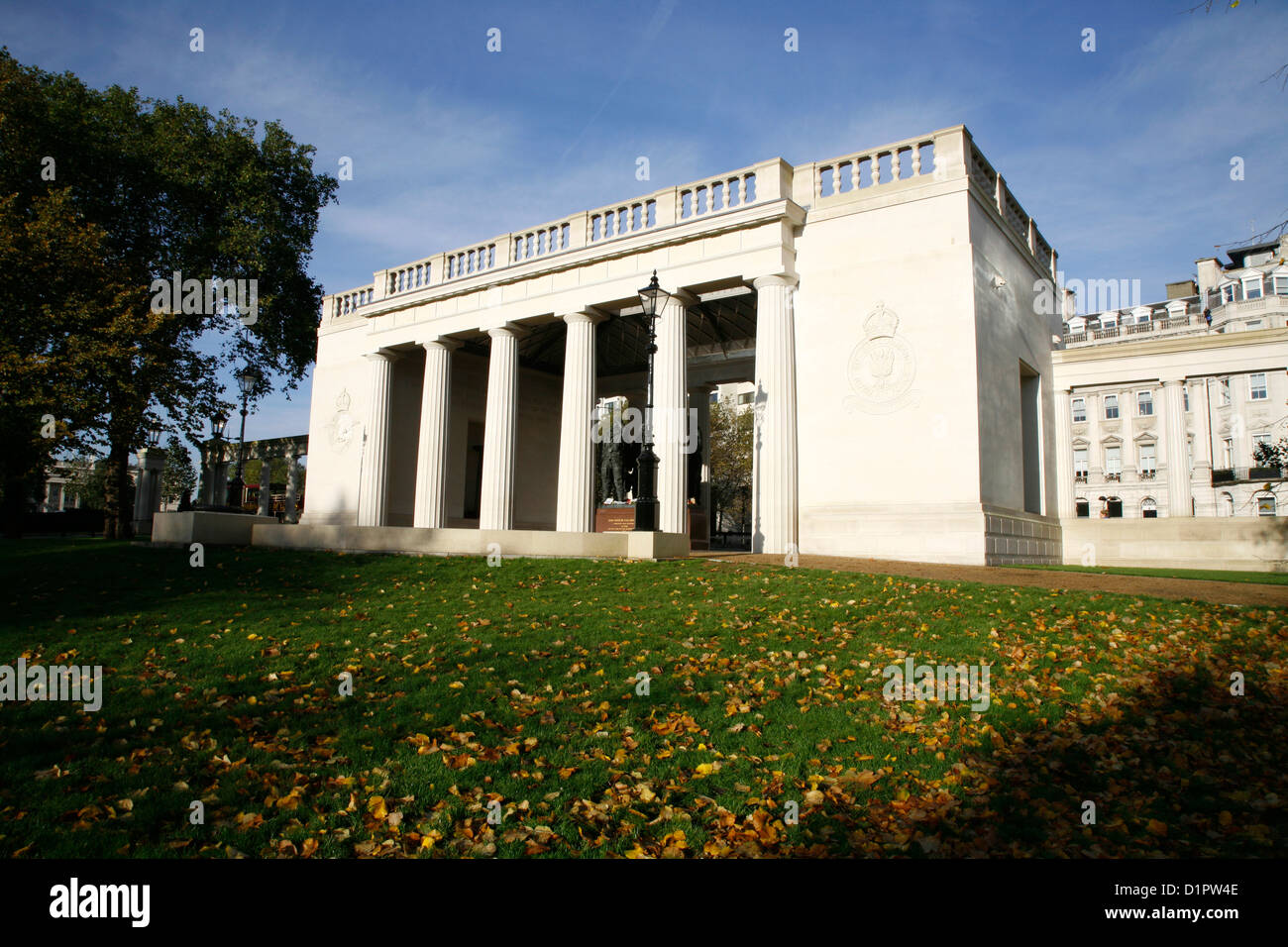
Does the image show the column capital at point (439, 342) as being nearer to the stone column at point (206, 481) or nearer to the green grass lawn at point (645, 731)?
the stone column at point (206, 481)

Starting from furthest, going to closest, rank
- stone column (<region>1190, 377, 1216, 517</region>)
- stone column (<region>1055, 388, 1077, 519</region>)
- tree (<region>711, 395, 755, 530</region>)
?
tree (<region>711, 395, 755, 530</region>) < stone column (<region>1190, 377, 1216, 517</region>) < stone column (<region>1055, 388, 1077, 519</region>)

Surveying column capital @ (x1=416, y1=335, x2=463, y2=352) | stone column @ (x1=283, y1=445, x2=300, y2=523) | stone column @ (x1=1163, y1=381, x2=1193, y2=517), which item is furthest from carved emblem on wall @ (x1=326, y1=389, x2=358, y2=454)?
stone column @ (x1=1163, y1=381, x2=1193, y2=517)

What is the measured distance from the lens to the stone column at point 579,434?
2281 cm

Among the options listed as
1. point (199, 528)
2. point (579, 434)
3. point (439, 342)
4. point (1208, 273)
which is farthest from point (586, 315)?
point (1208, 273)

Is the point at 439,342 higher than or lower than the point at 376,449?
higher

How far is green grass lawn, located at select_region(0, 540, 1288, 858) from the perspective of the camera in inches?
177

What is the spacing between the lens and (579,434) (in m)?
22.9

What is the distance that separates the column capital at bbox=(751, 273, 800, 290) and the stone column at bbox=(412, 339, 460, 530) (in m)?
12.9

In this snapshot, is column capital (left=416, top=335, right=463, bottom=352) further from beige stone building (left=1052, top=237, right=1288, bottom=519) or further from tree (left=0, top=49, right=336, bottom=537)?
beige stone building (left=1052, top=237, right=1288, bottom=519)

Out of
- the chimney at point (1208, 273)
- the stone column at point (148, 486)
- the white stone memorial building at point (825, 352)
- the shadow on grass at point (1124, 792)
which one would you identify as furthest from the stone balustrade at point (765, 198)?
the chimney at point (1208, 273)

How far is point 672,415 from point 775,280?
4708 mm

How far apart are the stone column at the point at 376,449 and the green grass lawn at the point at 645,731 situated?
18.2m

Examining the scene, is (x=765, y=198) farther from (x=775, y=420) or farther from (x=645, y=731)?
(x=645, y=731)
